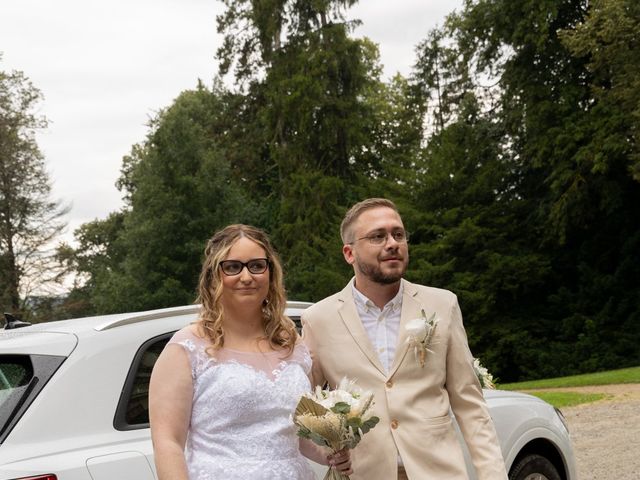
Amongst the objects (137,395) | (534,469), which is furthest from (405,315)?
→ (534,469)

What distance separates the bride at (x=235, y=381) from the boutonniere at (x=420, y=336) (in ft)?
1.36

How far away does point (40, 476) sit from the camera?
362cm

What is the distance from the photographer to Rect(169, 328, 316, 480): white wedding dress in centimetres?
322

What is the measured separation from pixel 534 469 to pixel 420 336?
2.76 metres

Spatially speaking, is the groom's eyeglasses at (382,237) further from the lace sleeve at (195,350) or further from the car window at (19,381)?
the car window at (19,381)

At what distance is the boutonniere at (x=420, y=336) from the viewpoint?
367 cm

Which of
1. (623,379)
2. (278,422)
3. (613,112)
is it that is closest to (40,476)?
(278,422)

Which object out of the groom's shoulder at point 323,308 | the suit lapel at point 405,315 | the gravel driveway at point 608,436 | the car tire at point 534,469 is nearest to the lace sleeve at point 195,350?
the groom's shoulder at point 323,308

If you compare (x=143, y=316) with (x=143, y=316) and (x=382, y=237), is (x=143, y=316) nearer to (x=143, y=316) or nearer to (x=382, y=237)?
(x=143, y=316)

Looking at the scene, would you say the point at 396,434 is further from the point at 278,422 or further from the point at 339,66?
the point at 339,66

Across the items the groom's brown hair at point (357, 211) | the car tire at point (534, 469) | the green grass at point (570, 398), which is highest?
the groom's brown hair at point (357, 211)

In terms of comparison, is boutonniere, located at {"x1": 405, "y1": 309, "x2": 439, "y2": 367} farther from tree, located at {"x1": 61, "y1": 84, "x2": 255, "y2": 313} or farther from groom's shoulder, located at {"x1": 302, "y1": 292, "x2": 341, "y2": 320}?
tree, located at {"x1": 61, "y1": 84, "x2": 255, "y2": 313}

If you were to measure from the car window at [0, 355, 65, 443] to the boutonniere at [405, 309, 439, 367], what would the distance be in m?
1.44

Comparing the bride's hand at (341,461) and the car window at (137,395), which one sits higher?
the car window at (137,395)
